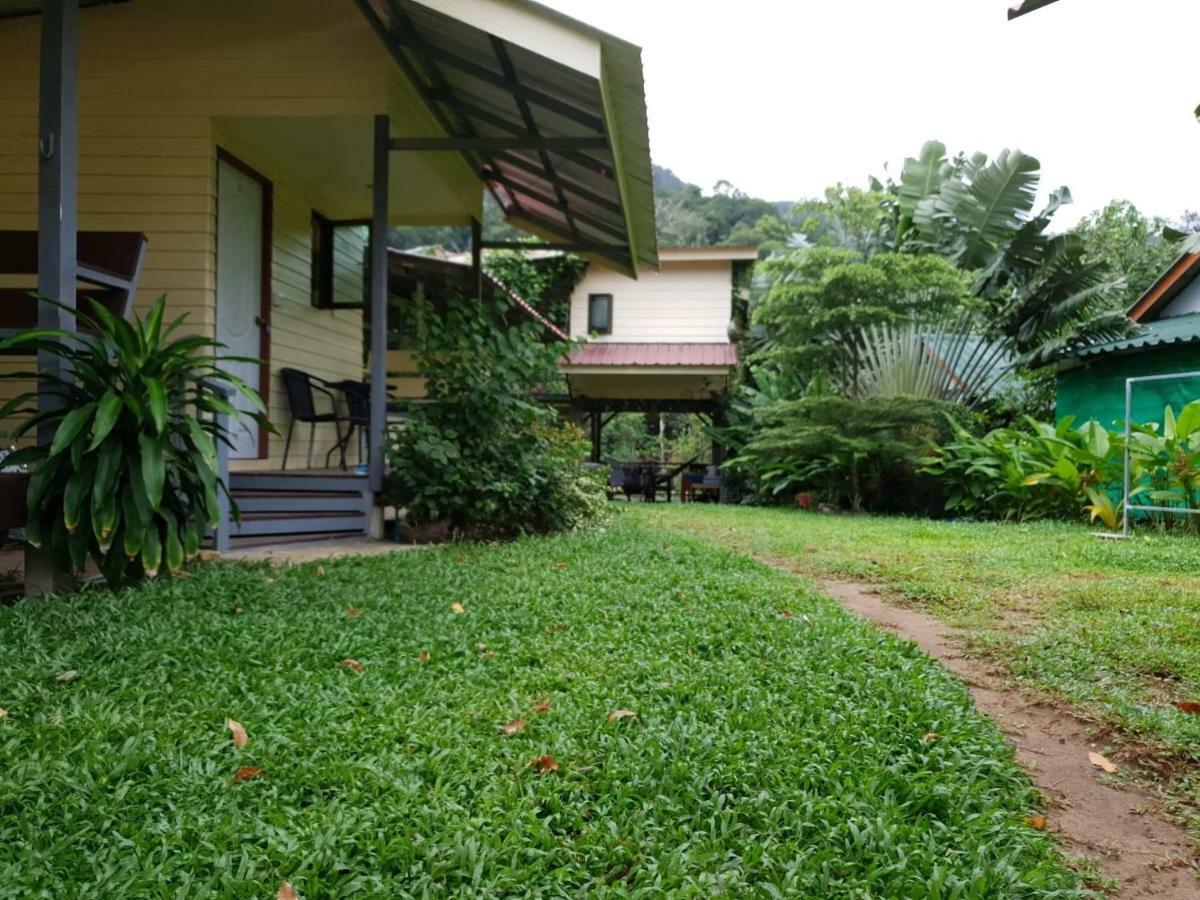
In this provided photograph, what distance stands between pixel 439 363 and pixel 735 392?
35.8ft

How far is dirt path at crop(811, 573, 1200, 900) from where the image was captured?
→ 1966mm

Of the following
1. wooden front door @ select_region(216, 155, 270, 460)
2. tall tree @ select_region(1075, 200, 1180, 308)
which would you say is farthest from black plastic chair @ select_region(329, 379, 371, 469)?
tall tree @ select_region(1075, 200, 1180, 308)

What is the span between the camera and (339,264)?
9.78 metres

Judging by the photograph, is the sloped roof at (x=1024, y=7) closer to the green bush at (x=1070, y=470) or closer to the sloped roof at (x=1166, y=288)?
the green bush at (x=1070, y=470)

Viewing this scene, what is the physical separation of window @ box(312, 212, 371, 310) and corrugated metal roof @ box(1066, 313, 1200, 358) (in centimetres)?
914

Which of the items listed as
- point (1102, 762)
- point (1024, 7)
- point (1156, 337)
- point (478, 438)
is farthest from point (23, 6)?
point (1156, 337)

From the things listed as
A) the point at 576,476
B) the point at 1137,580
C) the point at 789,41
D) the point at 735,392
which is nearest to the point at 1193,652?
the point at 1137,580

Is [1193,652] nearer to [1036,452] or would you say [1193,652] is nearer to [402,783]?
[402,783]

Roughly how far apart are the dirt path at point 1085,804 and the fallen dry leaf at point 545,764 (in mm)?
1273

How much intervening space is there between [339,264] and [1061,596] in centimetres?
796

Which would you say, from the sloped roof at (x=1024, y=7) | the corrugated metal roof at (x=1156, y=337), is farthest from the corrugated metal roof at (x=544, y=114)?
the corrugated metal roof at (x=1156, y=337)

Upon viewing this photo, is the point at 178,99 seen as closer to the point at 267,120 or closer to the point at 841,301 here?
the point at 267,120

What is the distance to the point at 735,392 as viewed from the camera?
17.1 metres

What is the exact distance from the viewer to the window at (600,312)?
1792 cm
